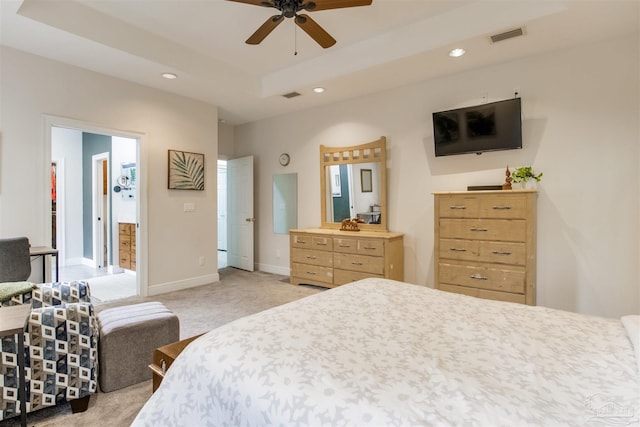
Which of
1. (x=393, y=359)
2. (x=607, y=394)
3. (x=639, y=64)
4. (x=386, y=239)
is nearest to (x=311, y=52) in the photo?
(x=386, y=239)

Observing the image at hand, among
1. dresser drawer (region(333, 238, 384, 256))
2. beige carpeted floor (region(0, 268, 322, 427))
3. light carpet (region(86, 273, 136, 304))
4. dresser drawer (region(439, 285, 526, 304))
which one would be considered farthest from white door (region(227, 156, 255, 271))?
dresser drawer (region(439, 285, 526, 304))

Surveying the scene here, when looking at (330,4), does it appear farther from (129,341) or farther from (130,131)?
(130,131)

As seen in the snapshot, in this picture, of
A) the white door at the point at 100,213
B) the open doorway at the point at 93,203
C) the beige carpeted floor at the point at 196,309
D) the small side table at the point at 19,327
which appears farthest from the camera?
the white door at the point at 100,213

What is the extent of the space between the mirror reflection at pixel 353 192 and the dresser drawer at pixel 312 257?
1.99 ft

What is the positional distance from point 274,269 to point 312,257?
4.13 feet

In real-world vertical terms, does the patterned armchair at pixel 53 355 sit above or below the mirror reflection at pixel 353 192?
below

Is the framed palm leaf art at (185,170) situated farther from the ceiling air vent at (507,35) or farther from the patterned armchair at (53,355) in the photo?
the ceiling air vent at (507,35)

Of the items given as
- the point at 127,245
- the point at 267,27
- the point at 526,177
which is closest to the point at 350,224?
the point at 526,177

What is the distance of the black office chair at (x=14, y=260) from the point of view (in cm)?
271

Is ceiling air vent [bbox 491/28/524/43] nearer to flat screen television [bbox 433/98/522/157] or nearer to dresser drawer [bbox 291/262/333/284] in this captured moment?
flat screen television [bbox 433/98/522/157]

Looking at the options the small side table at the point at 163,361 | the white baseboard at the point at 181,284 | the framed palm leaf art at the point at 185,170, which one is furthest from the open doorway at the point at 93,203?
the small side table at the point at 163,361

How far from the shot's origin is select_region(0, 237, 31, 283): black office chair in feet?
8.88

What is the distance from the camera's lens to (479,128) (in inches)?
139

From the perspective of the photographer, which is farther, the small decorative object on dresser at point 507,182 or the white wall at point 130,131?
the small decorative object on dresser at point 507,182
